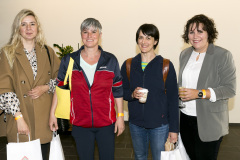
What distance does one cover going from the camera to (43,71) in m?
2.22

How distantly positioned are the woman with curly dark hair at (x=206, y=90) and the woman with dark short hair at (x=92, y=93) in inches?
25.3

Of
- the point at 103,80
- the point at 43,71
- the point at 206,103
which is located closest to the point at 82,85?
the point at 103,80

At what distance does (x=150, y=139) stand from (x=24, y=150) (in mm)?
1101

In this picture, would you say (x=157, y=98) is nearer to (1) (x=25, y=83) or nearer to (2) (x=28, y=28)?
(1) (x=25, y=83)

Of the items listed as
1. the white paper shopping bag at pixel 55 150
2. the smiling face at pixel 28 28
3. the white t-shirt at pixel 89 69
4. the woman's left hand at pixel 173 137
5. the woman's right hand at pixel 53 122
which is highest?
the smiling face at pixel 28 28

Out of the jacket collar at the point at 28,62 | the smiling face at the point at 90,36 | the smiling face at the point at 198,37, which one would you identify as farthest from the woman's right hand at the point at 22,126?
the smiling face at the point at 198,37

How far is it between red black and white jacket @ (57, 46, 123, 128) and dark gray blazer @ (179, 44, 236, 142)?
0.78 metres

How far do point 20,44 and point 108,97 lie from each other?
932 mm

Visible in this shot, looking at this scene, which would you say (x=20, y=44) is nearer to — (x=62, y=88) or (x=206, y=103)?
(x=62, y=88)

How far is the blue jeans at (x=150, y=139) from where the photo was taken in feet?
7.04

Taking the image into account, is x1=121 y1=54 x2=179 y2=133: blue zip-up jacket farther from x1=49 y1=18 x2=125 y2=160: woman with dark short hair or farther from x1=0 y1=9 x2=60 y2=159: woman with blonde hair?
x1=0 y1=9 x2=60 y2=159: woman with blonde hair

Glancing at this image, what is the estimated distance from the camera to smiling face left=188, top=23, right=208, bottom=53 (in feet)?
7.02

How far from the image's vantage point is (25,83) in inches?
83.6

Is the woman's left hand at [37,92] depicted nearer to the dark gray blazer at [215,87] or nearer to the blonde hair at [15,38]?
the blonde hair at [15,38]
